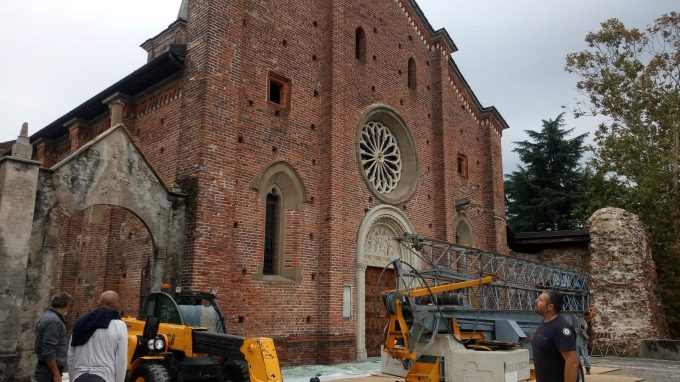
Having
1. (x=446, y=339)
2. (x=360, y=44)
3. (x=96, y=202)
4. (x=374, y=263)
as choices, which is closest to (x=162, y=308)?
(x=96, y=202)

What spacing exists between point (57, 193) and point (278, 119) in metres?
5.76

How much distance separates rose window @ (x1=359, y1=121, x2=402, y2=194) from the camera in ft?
53.7

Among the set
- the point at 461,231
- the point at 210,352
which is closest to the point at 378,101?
the point at 461,231

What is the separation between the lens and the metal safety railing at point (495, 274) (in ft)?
34.7

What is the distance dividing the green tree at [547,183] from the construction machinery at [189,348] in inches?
1203

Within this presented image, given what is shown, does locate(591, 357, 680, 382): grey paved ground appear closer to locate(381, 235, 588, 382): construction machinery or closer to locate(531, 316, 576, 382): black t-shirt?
locate(381, 235, 588, 382): construction machinery

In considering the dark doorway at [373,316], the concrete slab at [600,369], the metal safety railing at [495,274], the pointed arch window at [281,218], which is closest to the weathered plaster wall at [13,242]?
the pointed arch window at [281,218]

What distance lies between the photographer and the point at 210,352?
722 centimetres

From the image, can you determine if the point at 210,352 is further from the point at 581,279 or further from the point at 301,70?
the point at 581,279

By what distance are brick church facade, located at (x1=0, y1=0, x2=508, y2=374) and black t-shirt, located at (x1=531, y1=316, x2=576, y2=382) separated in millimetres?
7559

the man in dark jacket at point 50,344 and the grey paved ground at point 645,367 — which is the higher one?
the man in dark jacket at point 50,344

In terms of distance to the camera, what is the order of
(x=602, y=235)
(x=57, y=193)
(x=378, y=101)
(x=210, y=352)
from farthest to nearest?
(x=602, y=235), (x=378, y=101), (x=57, y=193), (x=210, y=352)

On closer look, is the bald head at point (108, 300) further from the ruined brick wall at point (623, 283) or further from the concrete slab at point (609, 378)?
the ruined brick wall at point (623, 283)

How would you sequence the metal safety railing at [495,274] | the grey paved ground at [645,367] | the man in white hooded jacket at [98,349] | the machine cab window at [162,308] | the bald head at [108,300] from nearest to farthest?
the man in white hooded jacket at [98,349], the bald head at [108,300], the machine cab window at [162,308], the metal safety railing at [495,274], the grey paved ground at [645,367]
